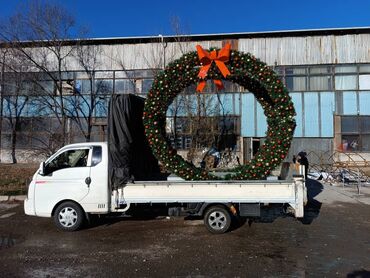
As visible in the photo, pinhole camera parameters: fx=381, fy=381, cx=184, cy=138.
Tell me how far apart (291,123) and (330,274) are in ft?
13.7

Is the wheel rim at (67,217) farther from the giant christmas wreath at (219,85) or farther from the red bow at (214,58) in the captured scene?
the red bow at (214,58)

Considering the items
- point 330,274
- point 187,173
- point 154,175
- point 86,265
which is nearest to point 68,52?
point 154,175

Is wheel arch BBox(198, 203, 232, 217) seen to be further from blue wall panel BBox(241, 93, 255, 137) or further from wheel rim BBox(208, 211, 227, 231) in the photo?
blue wall panel BBox(241, 93, 255, 137)

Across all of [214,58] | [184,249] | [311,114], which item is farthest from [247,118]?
[184,249]

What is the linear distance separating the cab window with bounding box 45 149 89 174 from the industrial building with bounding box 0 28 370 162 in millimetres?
16430

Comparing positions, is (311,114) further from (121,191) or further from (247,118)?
(121,191)

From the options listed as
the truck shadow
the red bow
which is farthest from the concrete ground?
the red bow

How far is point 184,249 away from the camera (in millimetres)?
7090

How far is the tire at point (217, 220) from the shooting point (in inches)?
322

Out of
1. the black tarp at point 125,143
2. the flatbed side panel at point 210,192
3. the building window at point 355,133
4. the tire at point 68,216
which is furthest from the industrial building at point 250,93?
the flatbed side panel at point 210,192

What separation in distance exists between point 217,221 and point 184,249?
135 centimetres

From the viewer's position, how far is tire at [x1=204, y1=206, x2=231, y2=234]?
8172 millimetres

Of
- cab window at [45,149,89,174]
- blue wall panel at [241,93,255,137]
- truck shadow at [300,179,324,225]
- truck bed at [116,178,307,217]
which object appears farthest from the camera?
blue wall panel at [241,93,255,137]

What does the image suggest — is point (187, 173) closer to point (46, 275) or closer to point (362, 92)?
point (46, 275)
